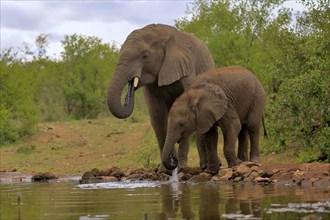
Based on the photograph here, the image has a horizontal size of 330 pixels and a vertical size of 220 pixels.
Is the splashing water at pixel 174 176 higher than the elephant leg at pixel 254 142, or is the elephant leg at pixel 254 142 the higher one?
the elephant leg at pixel 254 142

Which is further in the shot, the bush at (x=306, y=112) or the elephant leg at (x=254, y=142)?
the bush at (x=306, y=112)

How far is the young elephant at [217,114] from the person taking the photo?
488 inches

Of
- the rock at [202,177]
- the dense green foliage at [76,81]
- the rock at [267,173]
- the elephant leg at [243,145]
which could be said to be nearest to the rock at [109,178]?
the rock at [202,177]

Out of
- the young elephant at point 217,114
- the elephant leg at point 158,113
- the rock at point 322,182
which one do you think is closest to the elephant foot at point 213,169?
the young elephant at point 217,114

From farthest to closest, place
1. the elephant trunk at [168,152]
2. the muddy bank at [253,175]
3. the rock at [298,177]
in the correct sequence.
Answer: the elephant trunk at [168,152] < the rock at [298,177] < the muddy bank at [253,175]

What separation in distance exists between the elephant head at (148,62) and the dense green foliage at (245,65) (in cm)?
249

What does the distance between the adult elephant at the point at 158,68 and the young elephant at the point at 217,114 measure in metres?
0.67

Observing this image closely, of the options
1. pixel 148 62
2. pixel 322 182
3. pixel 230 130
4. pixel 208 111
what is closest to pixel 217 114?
pixel 208 111

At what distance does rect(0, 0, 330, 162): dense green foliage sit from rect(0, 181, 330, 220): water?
3.98 m

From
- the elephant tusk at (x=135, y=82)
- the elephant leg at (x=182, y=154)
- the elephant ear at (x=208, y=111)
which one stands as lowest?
the elephant leg at (x=182, y=154)

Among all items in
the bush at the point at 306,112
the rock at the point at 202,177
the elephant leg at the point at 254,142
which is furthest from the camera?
the bush at the point at 306,112

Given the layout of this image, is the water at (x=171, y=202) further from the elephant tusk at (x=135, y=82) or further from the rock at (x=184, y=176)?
the elephant tusk at (x=135, y=82)

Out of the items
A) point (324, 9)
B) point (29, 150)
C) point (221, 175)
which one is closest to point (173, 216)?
point (221, 175)

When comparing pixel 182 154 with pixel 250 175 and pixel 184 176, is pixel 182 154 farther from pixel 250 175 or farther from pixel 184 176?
pixel 250 175
